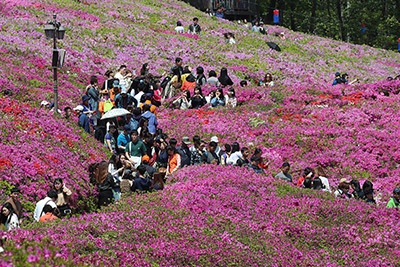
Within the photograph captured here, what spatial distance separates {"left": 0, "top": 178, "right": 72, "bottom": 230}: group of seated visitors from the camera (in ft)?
46.8

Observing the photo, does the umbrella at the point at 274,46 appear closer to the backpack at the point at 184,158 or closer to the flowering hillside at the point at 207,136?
the flowering hillside at the point at 207,136

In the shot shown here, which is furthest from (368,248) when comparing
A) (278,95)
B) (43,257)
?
(278,95)

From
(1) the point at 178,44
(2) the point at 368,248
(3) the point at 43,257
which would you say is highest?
(1) the point at 178,44

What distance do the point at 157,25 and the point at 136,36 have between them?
5.82 metres

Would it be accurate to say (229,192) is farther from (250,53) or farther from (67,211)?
(250,53)

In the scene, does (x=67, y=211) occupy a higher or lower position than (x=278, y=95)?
lower

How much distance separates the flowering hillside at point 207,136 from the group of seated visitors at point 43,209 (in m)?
1.24

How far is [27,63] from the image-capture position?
31.9 m

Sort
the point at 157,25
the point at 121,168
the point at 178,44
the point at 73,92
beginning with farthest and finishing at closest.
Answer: the point at 157,25 < the point at 178,44 < the point at 73,92 < the point at 121,168

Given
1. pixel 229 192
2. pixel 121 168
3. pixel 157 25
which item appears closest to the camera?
pixel 229 192

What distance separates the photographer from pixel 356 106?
2902 cm

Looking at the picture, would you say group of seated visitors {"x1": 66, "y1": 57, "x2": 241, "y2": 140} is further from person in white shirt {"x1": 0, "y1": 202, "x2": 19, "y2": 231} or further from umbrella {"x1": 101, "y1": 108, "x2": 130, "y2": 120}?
person in white shirt {"x1": 0, "y1": 202, "x2": 19, "y2": 231}

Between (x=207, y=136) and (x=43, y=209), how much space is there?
12.1 m

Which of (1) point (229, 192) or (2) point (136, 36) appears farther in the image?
(2) point (136, 36)
